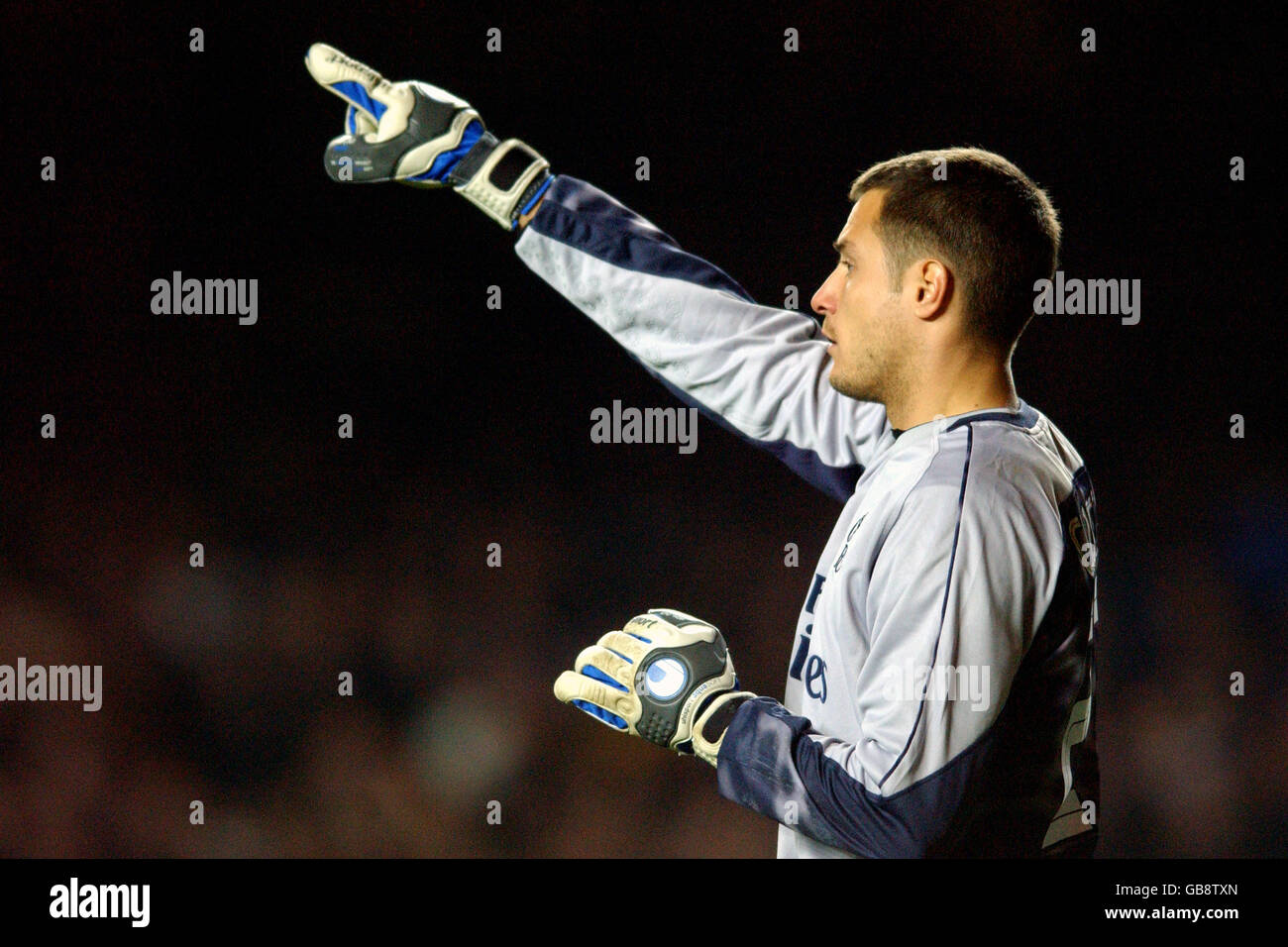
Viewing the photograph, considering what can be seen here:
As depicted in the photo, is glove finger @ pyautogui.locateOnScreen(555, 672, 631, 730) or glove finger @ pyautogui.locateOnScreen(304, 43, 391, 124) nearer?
glove finger @ pyautogui.locateOnScreen(555, 672, 631, 730)

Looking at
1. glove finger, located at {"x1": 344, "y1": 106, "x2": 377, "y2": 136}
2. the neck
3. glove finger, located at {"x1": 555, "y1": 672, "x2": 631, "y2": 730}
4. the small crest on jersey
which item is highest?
glove finger, located at {"x1": 344, "y1": 106, "x2": 377, "y2": 136}

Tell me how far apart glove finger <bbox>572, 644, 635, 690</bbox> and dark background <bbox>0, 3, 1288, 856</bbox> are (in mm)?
1409

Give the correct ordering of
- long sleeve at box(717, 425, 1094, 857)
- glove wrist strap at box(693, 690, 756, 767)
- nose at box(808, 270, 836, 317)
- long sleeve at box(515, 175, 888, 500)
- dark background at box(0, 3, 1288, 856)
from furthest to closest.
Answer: dark background at box(0, 3, 1288, 856)
long sleeve at box(515, 175, 888, 500)
nose at box(808, 270, 836, 317)
glove wrist strap at box(693, 690, 756, 767)
long sleeve at box(717, 425, 1094, 857)

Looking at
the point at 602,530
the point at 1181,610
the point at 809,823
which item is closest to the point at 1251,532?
the point at 1181,610

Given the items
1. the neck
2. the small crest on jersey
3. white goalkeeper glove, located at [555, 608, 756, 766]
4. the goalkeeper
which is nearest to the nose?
the goalkeeper

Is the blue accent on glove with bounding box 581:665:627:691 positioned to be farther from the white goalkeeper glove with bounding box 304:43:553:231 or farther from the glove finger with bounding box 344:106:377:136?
the glove finger with bounding box 344:106:377:136

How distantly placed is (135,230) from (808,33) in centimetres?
155

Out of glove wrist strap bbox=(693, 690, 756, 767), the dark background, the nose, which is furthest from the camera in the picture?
the dark background

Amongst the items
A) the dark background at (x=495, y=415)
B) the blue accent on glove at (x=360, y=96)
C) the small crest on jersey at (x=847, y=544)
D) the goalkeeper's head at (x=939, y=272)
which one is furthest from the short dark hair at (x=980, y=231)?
the dark background at (x=495, y=415)

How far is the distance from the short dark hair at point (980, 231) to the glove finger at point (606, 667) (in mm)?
551

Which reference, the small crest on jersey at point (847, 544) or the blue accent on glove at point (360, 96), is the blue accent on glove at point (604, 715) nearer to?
the small crest on jersey at point (847, 544)

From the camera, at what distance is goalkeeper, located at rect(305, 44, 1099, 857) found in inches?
50.2

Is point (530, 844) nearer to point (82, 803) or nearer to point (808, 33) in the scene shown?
point (82, 803)

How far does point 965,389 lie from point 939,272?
14 centimetres
